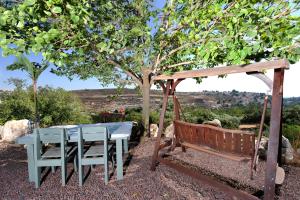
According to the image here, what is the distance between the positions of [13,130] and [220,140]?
26.8 ft

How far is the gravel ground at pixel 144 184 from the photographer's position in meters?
4.63

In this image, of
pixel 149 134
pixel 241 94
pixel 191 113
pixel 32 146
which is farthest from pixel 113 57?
pixel 241 94

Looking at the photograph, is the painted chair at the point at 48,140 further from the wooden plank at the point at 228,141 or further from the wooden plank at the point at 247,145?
the wooden plank at the point at 247,145

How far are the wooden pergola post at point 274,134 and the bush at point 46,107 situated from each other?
31.8ft

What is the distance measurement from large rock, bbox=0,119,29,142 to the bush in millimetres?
1655

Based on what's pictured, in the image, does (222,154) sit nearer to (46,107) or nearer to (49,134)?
(49,134)

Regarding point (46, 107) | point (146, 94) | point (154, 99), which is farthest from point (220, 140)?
point (154, 99)

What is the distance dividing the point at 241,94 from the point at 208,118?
10.4 metres

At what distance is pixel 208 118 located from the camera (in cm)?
1280

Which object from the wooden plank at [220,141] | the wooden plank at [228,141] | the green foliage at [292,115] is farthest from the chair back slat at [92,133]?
the green foliage at [292,115]

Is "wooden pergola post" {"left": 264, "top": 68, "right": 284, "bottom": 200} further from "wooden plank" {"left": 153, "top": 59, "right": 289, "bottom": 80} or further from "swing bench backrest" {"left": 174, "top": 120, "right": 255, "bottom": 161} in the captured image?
"swing bench backrest" {"left": 174, "top": 120, "right": 255, "bottom": 161}

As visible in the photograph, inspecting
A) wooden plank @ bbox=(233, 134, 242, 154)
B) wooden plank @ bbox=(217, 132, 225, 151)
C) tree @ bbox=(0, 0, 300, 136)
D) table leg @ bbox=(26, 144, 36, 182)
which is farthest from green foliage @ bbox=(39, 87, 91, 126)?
wooden plank @ bbox=(233, 134, 242, 154)

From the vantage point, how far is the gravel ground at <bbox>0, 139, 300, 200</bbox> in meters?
4.63

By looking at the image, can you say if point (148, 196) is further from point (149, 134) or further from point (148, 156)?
point (149, 134)
